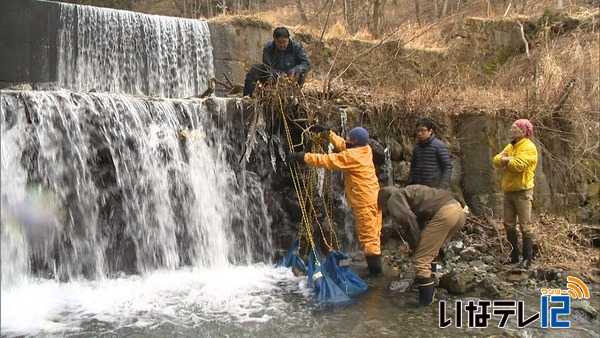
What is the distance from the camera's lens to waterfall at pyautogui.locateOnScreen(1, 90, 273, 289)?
5.43 m

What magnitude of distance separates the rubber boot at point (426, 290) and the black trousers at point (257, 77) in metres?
3.43

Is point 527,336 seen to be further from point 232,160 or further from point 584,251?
point 232,160

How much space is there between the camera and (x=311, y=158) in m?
5.43

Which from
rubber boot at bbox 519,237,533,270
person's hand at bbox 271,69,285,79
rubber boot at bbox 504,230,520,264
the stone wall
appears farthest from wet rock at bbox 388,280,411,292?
the stone wall

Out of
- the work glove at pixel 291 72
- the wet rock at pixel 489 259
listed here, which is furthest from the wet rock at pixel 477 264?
the work glove at pixel 291 72

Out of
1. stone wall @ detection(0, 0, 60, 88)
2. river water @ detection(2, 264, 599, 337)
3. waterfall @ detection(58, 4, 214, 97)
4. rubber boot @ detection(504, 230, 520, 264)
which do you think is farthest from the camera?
waterfall @ detection(58, 4, 214, 97)

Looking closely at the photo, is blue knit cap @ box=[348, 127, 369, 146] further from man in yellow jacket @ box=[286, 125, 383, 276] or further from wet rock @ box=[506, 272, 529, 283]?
wet rock @ box=[506, 272, 529, 283]

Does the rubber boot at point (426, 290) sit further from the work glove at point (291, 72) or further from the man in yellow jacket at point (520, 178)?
the work glove at point (291, 72)

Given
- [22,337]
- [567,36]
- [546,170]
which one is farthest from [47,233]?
[567,36]

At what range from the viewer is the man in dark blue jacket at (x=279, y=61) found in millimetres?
7156

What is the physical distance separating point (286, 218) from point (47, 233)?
314 cm

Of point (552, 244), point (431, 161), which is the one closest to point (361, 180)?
point (431, 161)

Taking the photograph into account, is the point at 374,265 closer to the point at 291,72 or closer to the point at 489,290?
the point at 489,290

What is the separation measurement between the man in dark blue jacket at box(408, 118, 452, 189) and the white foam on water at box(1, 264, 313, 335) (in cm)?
186
